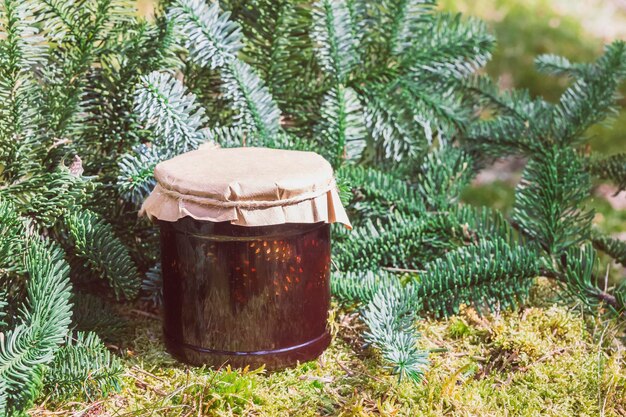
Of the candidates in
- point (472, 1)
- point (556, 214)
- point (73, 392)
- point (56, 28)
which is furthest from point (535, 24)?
point (73, 392)

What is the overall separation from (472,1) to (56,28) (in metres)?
4.33

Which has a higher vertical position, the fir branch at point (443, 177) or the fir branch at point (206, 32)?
the fir branch at point (206, 32)

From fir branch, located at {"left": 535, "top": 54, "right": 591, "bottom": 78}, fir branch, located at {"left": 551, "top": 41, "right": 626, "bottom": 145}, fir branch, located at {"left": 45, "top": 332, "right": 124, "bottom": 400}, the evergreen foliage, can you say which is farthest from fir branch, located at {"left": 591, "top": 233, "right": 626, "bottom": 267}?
fir branch, located at {"left": 45, "top": 332, "right": 124, "bottom": 400}

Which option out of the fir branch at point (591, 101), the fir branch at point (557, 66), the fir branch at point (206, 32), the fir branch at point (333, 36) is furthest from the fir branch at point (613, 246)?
the fir branch at point (206, 32)

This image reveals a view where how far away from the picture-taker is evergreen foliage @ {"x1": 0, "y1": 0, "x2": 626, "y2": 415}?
174 cm

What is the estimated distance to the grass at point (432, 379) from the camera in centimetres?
167

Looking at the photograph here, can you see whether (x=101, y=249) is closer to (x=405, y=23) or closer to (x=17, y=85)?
(x=17, y=85)

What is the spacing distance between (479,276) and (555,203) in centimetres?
35

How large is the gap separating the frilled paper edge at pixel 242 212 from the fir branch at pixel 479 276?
38cm

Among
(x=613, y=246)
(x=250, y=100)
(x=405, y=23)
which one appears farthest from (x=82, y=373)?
(x=613, y=246)

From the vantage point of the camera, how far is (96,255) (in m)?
1.83

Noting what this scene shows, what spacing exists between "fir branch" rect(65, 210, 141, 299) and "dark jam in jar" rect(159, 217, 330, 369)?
101 millimetres

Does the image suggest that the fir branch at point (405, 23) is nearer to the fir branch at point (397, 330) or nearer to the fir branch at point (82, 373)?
the fir branch at point (397, 330)

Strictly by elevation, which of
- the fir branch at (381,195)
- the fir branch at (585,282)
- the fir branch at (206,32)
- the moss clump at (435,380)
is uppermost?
the fir branch at (206,32)
